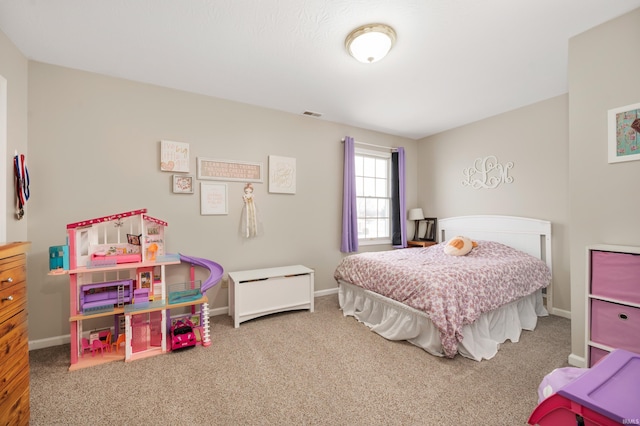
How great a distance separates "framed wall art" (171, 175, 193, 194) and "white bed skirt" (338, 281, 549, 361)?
215 cm

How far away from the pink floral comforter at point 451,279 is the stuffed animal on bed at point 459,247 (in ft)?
0.21

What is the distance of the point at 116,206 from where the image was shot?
2.64 metres

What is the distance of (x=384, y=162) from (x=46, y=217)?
4.24 m

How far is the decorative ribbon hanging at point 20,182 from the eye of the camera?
2.11 meters

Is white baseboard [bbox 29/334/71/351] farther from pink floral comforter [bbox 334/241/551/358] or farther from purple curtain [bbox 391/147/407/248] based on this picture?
purple curtain [bbox 391/147/407/248]

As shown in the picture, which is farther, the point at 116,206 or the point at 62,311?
the point at 116,206

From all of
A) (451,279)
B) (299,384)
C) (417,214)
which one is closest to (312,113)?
(417,214)

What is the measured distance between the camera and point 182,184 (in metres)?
2.91

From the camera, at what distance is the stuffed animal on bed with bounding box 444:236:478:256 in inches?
128

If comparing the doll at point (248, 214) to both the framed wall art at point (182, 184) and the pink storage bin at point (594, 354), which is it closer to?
the framed wall art at point (182, 184)

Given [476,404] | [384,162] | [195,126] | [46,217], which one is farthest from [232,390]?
[384,162]

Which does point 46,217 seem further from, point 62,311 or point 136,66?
point 136,66

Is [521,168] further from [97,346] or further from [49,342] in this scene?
[49,342]

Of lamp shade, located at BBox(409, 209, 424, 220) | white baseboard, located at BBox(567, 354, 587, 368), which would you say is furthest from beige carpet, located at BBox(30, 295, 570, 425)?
lamp shade, located at BBox(409, 209, 424, 220)
